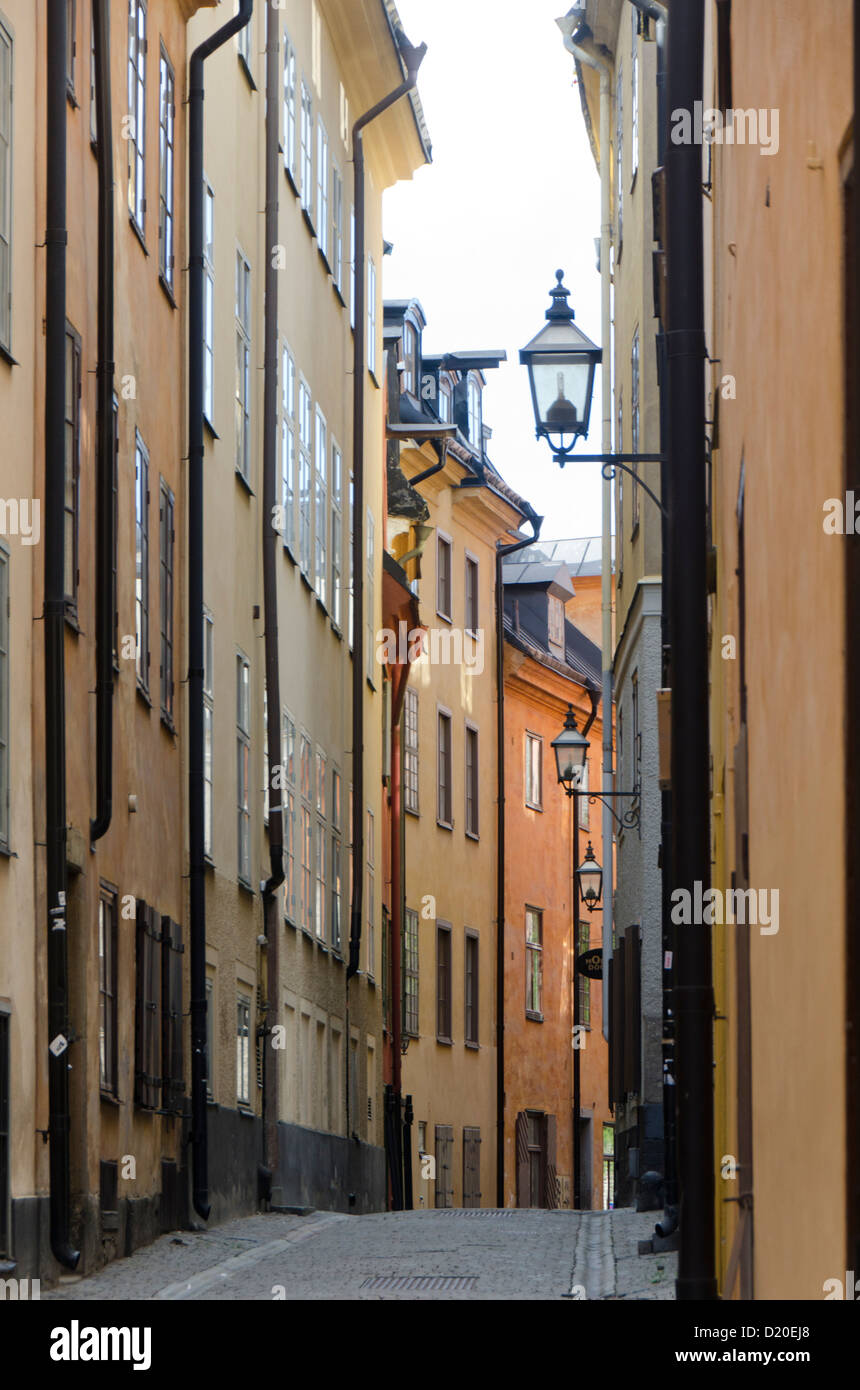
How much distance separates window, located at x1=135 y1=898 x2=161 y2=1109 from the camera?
16.0 meters

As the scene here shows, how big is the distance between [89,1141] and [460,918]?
24622 mm

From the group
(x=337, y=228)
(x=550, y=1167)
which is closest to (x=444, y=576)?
(x=550, y=1167)

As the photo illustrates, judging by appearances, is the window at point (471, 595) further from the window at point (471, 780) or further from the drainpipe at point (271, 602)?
the drainpipe at point (271, 602)

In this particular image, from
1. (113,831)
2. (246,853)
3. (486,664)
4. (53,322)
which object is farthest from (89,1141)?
(486,664)

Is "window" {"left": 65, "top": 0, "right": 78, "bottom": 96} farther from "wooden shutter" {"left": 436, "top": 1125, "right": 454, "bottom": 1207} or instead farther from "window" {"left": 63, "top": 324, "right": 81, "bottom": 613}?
"wooden shutter" {"left": 436, "top": 1125, "right": 454, "bottom": 1207}

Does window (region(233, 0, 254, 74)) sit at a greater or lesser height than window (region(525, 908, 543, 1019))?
greater

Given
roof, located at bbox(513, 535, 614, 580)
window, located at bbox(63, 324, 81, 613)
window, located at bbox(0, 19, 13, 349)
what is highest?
roof, located at bbox(513, 535, 614, 580)

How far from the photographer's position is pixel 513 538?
42.1m

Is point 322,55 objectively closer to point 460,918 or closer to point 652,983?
point 652,983

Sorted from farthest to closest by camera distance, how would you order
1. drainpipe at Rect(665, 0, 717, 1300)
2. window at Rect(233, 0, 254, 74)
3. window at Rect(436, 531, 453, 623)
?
Answer: window at Rect(436, 531, 453, 623) < window at Rect(233, 0, 254, 74) < drainpipe at Rect(665, 0, 717, 1300)

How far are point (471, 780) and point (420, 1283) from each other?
1049 inches

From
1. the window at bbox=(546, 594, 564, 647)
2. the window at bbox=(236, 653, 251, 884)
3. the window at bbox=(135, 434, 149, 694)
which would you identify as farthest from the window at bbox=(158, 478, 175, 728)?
the window at bbox=(546, 594, 564, 647)

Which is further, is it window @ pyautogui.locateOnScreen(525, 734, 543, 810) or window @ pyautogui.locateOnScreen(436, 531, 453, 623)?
window @ pyautogui.locateOnScreen(525, 734, 543, 810)

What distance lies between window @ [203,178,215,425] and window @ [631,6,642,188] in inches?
196
